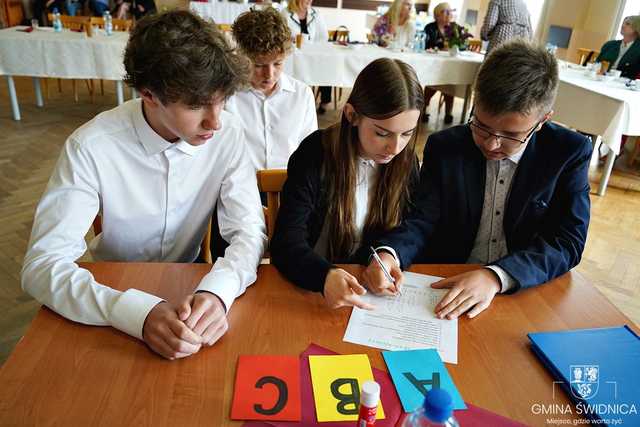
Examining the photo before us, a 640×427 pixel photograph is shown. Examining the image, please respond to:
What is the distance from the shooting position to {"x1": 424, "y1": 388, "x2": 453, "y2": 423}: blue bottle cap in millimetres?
534

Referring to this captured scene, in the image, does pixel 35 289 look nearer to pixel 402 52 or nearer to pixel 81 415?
pixel 81 415

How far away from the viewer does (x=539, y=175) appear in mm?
1326

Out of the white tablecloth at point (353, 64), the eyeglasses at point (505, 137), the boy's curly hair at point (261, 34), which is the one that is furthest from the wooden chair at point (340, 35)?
the eyeglasses at point (505, 137)

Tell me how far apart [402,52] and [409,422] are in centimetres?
453

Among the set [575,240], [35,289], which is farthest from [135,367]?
[575,240]

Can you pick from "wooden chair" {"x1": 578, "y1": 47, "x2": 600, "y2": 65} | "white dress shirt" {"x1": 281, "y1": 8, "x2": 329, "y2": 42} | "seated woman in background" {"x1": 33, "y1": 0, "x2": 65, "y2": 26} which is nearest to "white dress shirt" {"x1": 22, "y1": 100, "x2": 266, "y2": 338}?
"white dress shirt" {"x1": 281, "y1": 8, "x2": 329, "y2": 42}

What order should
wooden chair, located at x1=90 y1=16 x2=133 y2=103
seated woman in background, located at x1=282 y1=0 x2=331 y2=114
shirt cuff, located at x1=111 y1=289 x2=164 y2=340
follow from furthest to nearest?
wooden chair, located at x1=90 y1=16 x2=133 y2=103, seated woman in background, located at x1=282 y1=0 x2=331 y2=114, shirt cuff, located at x1=111 y1=289 x2=164 y2=340

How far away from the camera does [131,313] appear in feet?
2.92

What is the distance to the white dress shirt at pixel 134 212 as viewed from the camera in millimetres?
940

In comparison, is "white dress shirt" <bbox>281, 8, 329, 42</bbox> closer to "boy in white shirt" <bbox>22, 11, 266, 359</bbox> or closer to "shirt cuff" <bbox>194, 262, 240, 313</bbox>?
"boy in white shirt" <bbox>22, 11, 266, 359</bbox>

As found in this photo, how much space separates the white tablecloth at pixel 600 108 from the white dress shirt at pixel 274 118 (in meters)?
2.51

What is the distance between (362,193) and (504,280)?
478 mm

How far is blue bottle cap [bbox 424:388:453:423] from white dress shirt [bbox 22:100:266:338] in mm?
527

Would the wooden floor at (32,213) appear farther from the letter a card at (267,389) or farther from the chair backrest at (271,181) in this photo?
the letter a card at (267,389)
